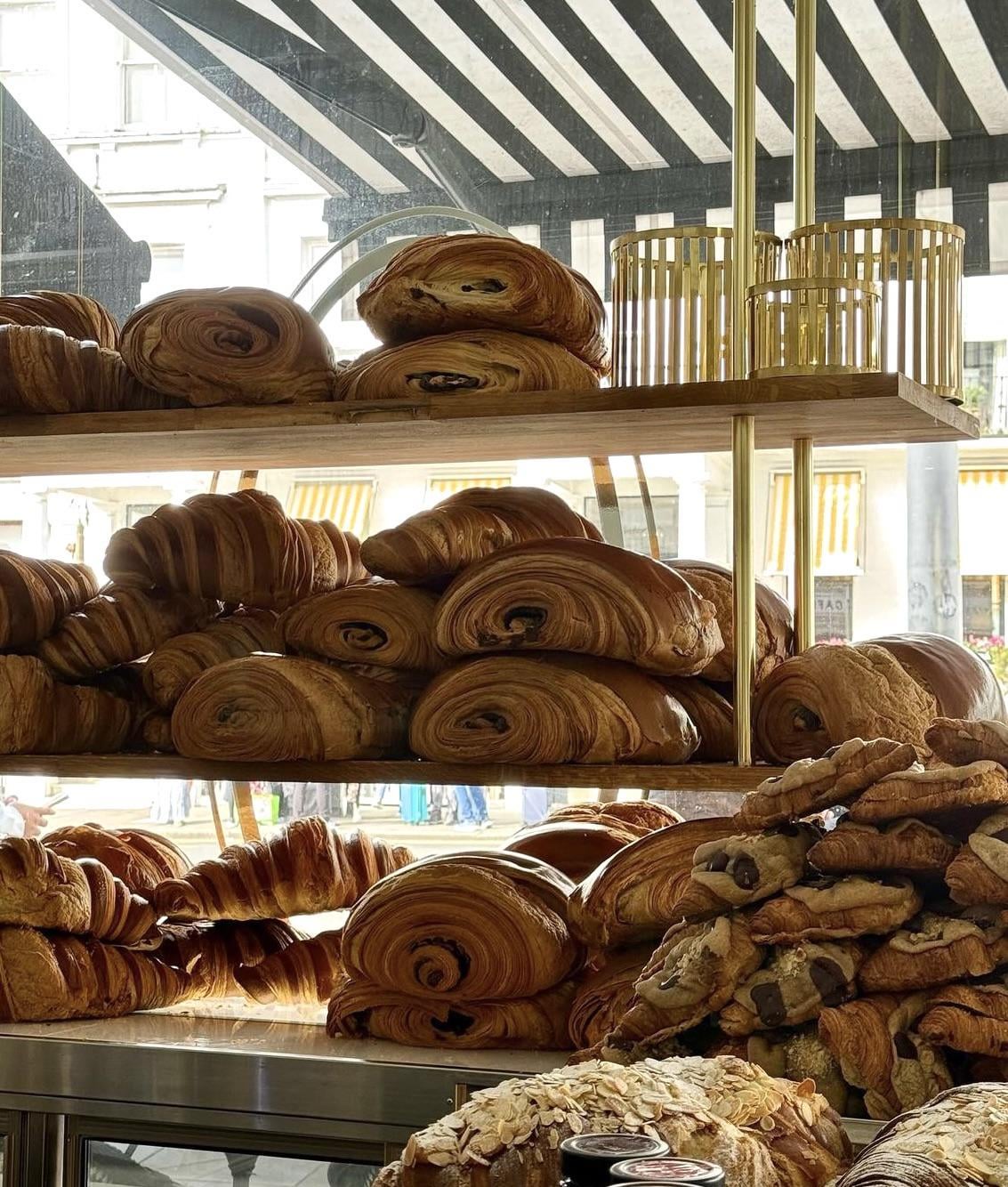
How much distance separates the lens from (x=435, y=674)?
198cm

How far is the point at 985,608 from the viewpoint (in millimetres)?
2928

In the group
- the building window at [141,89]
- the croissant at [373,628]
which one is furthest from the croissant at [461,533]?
the building window at [141,89]

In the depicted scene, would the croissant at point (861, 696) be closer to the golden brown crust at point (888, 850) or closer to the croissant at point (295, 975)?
the golden brown crust at point (888, 850)

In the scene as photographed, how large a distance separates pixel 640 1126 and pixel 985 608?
83.3 inches

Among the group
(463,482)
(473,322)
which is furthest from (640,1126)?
(463,482)

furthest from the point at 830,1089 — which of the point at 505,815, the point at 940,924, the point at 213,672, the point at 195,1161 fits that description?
the point at 505,815

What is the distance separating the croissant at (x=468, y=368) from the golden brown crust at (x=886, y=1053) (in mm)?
816

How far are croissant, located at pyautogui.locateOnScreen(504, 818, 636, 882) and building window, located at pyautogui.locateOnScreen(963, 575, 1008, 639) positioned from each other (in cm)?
110

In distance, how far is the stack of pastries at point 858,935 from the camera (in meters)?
1.28

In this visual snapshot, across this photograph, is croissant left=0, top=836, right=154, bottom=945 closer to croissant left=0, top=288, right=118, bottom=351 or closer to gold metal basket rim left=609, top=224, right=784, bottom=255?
croissant left=0, top=288, right=118, bottom=351

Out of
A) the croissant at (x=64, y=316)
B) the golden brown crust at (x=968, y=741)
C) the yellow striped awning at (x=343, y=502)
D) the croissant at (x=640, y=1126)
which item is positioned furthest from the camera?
the yellow striped awning at (x=343, y=502)

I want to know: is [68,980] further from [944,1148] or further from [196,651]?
[944,1148]

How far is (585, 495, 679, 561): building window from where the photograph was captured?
299cm

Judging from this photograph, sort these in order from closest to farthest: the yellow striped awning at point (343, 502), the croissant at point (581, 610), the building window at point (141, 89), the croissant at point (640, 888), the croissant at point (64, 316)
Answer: the croissant at point (640, 888)
the croissant at point (581, 610)
the croissant at point (64, 316)
the yellow striped awning at point (343, 502)
the building window at point (141, 89)
